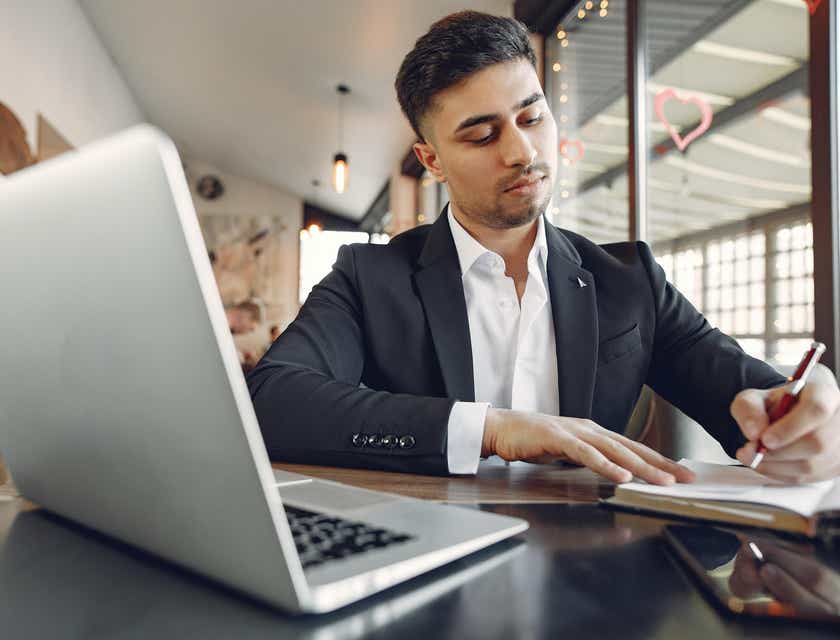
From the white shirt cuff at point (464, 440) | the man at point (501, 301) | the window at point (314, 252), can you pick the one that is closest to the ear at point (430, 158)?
the man at point (501, 301)

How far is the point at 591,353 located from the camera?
4.17 feet

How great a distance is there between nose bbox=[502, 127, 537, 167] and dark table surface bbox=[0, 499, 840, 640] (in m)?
0.94

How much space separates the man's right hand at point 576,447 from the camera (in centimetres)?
73

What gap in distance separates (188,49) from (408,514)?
20.2 ft

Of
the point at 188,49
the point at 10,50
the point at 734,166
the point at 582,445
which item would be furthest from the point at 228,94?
the point at 582,445

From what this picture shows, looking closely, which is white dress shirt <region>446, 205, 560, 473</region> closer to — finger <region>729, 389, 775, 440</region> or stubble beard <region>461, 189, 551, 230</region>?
stubble beard <region>461, 189, 551, 230</region>

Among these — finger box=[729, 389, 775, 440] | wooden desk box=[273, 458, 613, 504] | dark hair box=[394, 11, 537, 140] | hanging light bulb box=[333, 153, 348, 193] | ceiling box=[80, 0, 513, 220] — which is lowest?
wooden desk box=[273, 458, 613, 504]

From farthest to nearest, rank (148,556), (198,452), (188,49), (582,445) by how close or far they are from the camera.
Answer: (188,49) → (582,445) → (148,556) → (198,452)

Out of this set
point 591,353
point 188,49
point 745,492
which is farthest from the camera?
point 188,49

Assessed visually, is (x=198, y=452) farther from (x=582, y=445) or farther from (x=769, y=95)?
(x=769, y=95)

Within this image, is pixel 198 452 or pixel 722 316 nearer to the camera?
pixel 198 452

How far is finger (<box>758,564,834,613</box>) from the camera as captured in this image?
0.37m

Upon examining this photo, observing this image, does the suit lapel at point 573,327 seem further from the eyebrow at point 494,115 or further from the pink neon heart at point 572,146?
the pink neon heart at point 572,146

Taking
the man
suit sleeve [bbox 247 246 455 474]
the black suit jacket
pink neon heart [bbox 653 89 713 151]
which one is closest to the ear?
the man
